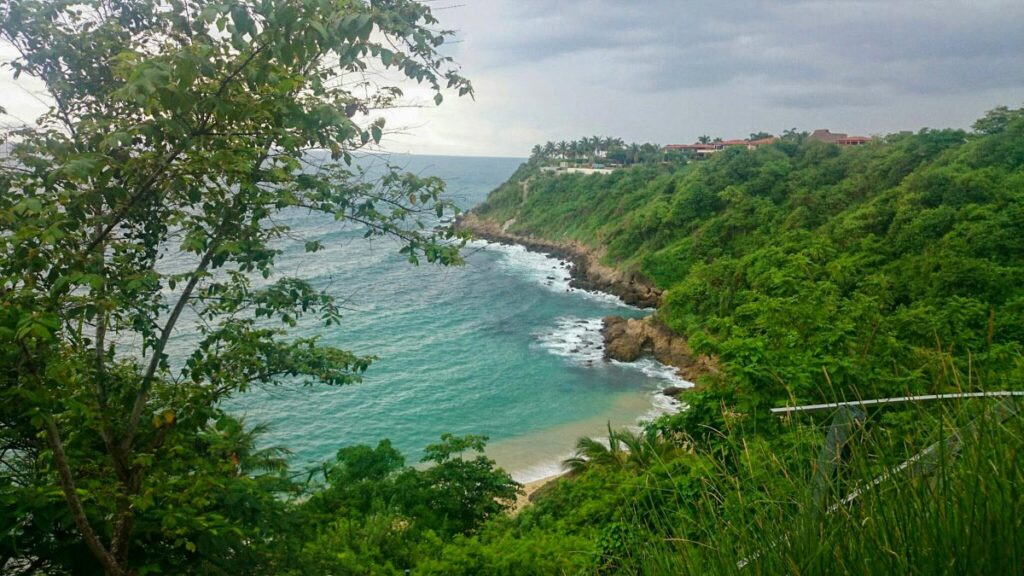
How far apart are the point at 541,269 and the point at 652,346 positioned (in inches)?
753

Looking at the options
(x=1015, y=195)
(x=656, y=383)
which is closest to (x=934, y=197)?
(x=1015, y=195)

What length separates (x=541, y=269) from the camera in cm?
4775

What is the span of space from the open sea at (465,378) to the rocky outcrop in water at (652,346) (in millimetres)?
593

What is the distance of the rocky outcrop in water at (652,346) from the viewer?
88.9 feet

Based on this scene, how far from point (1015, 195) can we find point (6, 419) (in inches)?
1132

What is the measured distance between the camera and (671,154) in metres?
76.0

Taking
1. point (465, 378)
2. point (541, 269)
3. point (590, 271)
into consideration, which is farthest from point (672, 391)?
point (541, 269)

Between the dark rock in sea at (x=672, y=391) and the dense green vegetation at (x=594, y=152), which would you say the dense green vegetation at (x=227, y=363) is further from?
the dense green vegetation at (x=594, y=152)

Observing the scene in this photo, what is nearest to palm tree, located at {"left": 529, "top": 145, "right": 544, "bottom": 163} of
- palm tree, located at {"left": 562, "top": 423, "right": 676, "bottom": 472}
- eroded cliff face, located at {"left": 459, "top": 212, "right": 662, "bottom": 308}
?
eroded cliff face, located at {"left": 459, "top": 212, "right": 662, "bottom": 308}

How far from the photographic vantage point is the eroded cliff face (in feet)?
123

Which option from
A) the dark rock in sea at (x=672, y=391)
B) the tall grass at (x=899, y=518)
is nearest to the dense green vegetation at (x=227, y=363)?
the tall grass at (x=899, y=518)

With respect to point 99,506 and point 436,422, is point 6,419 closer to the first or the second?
point 99,506

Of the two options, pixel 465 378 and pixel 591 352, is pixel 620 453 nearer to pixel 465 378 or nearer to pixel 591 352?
pixel 465 378

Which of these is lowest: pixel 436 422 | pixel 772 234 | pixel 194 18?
pixel 436 422
